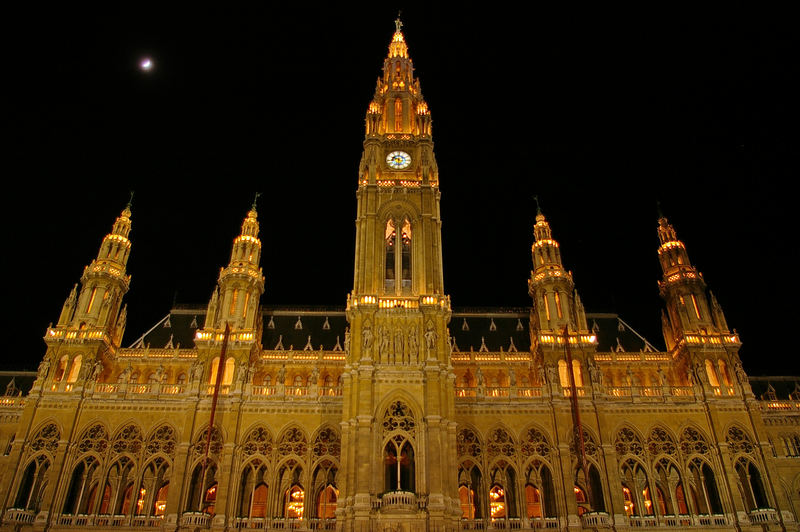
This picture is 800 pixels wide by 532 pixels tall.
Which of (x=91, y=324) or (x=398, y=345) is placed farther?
(x=91, y=324)

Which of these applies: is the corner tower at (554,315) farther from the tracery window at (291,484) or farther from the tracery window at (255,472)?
the tracery window at (255,472)

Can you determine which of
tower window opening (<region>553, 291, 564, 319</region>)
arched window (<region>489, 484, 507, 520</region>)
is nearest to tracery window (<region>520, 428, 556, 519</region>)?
arched window (<region>489, 484, 507, 520</region>)

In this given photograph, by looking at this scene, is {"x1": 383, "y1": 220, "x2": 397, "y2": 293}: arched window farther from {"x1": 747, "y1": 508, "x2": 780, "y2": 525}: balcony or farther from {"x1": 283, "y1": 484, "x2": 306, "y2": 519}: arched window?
{"x1": 747, "y1": 508, "x2": 780, "y2": 525}: balcony

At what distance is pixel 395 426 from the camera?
37.4m

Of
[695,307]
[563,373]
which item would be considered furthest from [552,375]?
[695,307]

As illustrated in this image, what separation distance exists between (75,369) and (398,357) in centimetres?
2454

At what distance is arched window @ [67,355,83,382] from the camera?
4391cm

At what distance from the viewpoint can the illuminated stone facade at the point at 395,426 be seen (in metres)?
37.4

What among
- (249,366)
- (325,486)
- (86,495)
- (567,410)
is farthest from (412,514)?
(86,495)

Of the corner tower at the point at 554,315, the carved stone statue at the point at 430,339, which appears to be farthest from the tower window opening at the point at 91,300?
the corner tower at the point at 554,315

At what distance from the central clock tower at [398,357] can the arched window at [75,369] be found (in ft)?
68.2

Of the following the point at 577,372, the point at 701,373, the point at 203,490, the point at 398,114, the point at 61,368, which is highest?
the point at 398,114

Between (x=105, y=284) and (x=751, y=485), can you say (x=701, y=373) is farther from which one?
(x=105, y=284)

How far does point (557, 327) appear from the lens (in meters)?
47.5
